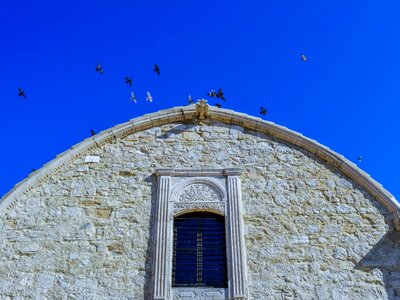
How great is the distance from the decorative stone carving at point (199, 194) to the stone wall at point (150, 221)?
0.45m

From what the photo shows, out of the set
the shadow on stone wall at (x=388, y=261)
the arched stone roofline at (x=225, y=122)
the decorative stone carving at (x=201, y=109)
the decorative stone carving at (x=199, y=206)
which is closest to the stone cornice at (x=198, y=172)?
the decorative stone carving at (x=199, y=206)

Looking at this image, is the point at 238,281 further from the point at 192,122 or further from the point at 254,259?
the point at 192,122

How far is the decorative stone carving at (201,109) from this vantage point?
1002cm

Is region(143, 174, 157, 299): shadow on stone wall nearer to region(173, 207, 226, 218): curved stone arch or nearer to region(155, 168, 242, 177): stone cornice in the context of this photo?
region(155, 168, 242, 177): stone cornice

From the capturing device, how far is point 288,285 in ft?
26.3

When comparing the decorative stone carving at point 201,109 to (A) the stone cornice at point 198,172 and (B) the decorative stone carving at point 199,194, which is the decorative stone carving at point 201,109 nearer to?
(A) the stone cornice at point 198,172

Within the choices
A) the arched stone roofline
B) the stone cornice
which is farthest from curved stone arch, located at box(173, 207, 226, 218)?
the arched stone roofline

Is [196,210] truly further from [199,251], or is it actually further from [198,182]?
A: [199,251]

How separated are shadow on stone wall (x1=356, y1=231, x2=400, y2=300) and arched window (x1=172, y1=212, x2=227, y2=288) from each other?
7.11 feet

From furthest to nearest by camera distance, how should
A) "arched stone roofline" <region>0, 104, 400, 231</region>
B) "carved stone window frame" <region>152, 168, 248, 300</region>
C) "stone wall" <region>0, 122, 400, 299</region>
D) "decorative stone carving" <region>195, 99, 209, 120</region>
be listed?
"decorative stone carving" <region>195, 99, 209, 120</region>, "arched stone roofline" <region>0, 104, 400, 231</region>, "stone wall" <region>0, 122, 400, 299</region>, "carved stone window frame" <region>152, 168, 248, 300</region>

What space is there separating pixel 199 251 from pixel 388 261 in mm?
2952

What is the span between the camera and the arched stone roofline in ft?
29.1

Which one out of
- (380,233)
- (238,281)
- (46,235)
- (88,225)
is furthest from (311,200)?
(46,235)

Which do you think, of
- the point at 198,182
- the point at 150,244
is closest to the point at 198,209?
the point at 198,182
